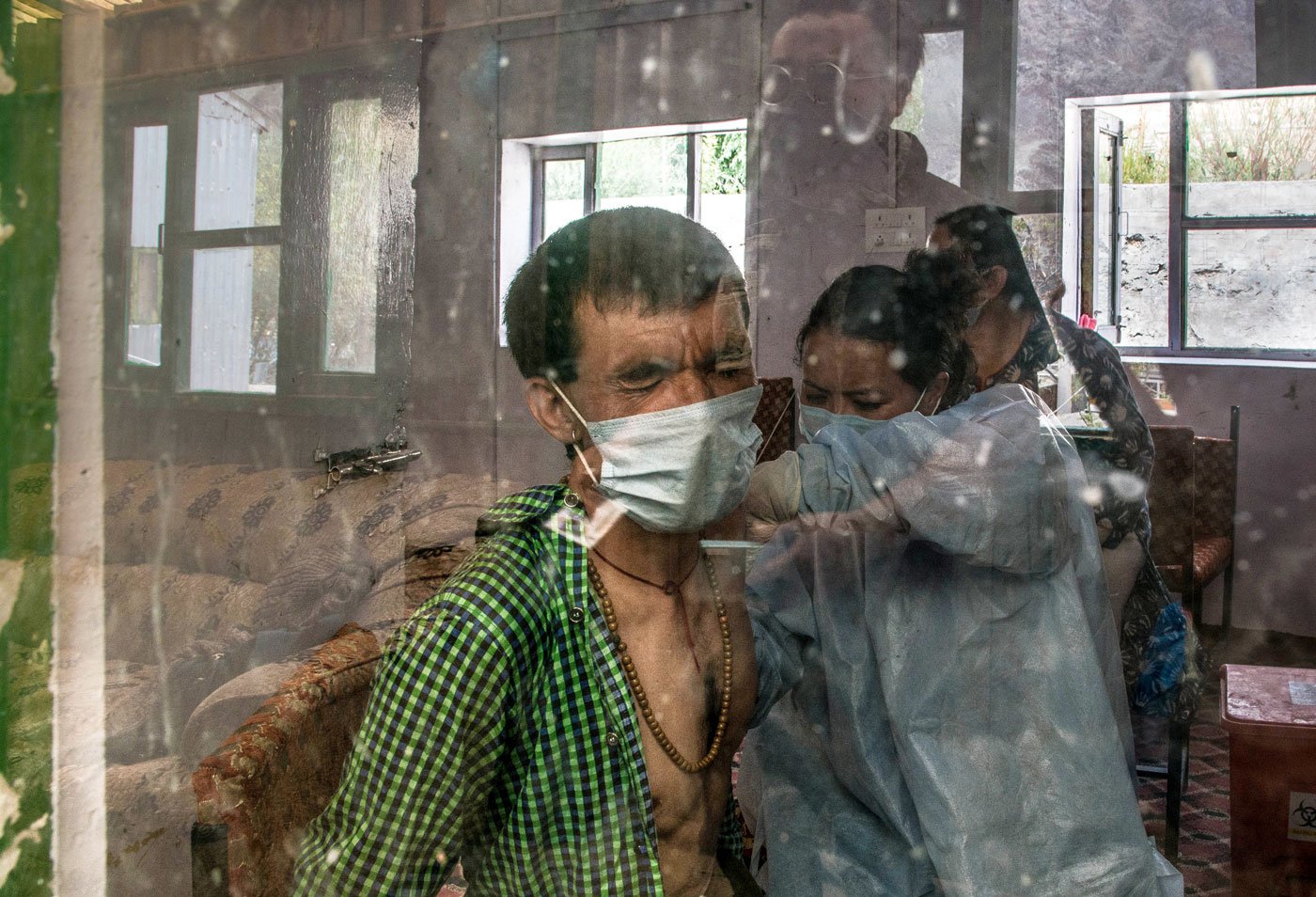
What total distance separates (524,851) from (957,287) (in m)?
0.51

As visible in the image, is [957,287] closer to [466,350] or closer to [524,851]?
[466,350]

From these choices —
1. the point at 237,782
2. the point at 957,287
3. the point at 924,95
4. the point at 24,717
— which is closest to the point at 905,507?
the point at 957,287

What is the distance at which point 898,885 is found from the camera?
0.76 meters

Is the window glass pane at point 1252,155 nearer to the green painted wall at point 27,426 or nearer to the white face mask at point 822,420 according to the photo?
the white face mask at point 822,420

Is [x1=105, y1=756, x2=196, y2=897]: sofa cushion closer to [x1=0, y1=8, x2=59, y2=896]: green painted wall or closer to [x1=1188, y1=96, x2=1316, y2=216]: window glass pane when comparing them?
[x1=0, y1=8, x2=59, y2=896]: green painted wall

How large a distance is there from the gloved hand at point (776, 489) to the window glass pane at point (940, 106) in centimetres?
25

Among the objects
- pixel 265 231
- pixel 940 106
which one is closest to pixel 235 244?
pixel 265 231

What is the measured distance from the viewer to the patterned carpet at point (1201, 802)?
2.85ft

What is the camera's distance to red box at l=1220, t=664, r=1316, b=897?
0.98m

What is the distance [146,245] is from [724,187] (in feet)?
1.27

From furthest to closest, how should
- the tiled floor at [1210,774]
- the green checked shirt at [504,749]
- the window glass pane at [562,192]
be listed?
the tiled floor at [1210,774], the window glass pane at [562,192], the green checked shirt at [504,749]

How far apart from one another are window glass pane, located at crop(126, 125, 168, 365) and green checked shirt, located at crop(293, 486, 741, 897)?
25 cm

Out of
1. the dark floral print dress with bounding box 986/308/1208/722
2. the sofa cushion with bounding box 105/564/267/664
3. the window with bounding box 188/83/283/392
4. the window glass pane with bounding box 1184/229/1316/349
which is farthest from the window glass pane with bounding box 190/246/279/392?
the window glass pane with bounding box 1184/229/1316/349

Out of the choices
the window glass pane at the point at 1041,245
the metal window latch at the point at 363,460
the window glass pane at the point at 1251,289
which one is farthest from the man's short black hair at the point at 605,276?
the window glass pane at the point at 1251,289
